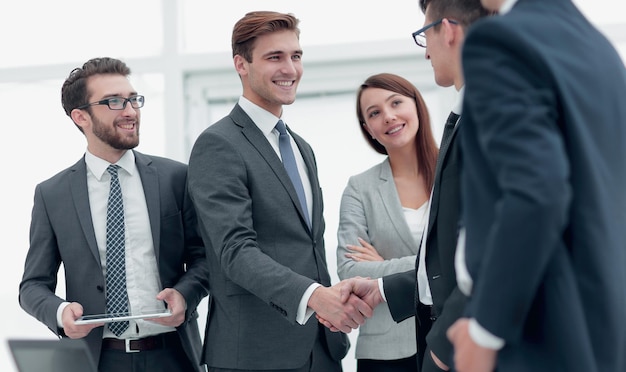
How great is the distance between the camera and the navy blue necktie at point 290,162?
106 inches

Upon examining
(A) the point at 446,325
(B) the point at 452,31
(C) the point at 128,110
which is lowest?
(A) the point at 446,325

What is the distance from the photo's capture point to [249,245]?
2459mm

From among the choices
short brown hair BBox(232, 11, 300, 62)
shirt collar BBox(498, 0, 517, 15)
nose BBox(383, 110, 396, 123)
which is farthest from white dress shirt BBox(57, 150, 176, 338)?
shirt collar BBox(498, 0, 517, 15)

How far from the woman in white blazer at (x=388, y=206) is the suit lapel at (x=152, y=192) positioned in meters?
0.75

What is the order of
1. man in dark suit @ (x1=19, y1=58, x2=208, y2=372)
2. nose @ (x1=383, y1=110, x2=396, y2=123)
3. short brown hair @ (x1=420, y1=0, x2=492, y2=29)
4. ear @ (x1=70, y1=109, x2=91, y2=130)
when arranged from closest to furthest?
short brown hair @ (x1=420, y1=0, x2=492, y2=29) < man in dark suit @ (x1=19, y1=58, x2=208, y2=372) < ear @ (x1=70, y1=109, x2=91, y2=130) < nose @ (x1=383, y1=110, x2=396, y2=123)

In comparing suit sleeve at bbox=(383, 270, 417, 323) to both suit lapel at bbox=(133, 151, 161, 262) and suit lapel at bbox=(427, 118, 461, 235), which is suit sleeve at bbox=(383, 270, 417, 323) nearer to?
suit lapel at bbox=(427, 118, 461, 235)

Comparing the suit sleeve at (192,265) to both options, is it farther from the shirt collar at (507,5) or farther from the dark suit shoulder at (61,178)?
the shirt collar at (507,5)

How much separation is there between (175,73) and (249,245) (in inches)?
105

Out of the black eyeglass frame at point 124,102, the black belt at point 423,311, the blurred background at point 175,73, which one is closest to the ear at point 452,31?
the black belt at point 423,311

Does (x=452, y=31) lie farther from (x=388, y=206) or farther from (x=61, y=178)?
(x=61, y=178)

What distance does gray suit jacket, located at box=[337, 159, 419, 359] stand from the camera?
2.89m

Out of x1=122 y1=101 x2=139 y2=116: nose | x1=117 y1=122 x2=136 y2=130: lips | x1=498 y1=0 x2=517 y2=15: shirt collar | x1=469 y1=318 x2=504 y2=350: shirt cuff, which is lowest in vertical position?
x1=469 y1=318 x2=504 y2=350: shirt cuff

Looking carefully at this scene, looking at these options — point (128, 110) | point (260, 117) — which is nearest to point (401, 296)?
point (260, 117)

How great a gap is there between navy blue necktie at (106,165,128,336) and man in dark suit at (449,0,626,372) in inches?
68.1
